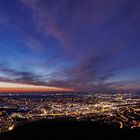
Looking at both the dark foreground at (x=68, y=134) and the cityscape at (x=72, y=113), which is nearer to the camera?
the dark foreground at (x=68, y=134)

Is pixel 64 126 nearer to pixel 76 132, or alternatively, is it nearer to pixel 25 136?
pixel 76 132

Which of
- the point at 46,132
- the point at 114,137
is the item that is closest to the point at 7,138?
the point at 46,132

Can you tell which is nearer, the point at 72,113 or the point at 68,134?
the point at 68,134

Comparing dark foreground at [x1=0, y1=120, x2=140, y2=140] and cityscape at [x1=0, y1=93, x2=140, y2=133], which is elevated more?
cityscape at [x1=0, y1=93, x2=140, y2=133]

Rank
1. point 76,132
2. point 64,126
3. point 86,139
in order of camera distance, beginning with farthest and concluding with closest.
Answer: point 64,126 < point 76,132 < point 86,139

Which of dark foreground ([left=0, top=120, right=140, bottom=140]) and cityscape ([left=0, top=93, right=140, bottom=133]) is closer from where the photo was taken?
dark foreground ([left=0, top=120, right=140, bottom=140])

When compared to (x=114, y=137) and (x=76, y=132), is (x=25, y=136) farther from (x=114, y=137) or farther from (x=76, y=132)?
(x=114, y=137)

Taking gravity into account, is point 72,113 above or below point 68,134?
above

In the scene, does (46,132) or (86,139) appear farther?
(46,132)

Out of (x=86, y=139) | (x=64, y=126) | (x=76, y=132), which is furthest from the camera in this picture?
(x=64, y=126)

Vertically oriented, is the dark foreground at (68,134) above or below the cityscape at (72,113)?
below
